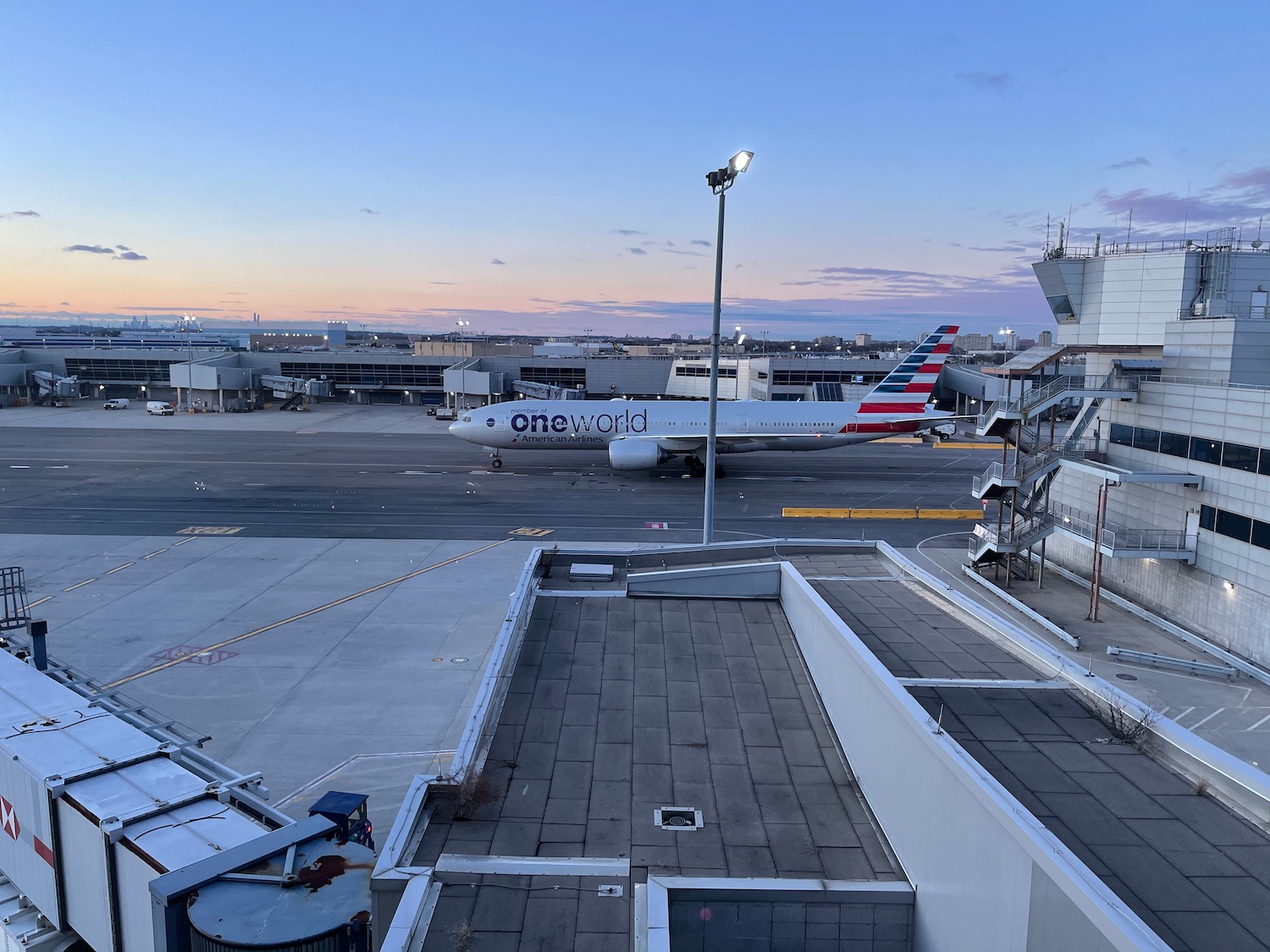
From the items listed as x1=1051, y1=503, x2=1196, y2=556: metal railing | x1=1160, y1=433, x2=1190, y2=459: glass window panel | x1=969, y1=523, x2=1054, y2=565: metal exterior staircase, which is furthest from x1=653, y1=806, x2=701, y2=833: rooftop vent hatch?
x1=969, y1=523, x2=1054, y2=565: metal exterior staircase

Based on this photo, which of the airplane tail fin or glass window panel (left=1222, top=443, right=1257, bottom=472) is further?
the airplane tail fin

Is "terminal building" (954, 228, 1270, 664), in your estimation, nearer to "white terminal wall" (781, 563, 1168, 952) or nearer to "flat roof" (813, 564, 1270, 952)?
"flat roof" (813, 564, 1270, 952)

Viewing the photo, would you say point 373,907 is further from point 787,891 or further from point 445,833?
point 787,891

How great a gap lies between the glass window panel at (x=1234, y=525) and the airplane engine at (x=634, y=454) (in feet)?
98.0

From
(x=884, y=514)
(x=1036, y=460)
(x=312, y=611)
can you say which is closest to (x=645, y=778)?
(x=312, y=611)

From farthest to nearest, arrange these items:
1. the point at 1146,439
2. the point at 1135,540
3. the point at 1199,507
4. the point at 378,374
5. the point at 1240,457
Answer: the point at 378,374 → the point at 1146,439 → the point at 1135,540 → the point at 1199,507 → the point at 1240,457

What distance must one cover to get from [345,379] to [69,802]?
10643cm

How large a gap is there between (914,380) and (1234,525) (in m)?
28.1

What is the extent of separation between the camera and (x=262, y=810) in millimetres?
10062

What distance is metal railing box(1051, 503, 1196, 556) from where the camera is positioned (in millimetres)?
26750

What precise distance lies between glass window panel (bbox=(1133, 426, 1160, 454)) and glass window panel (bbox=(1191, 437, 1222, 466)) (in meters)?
1.89

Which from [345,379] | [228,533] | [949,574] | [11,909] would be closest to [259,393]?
[345,379]

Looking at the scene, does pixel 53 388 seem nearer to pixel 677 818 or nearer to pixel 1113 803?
pixel 677 818

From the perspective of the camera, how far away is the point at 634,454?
163 ft
